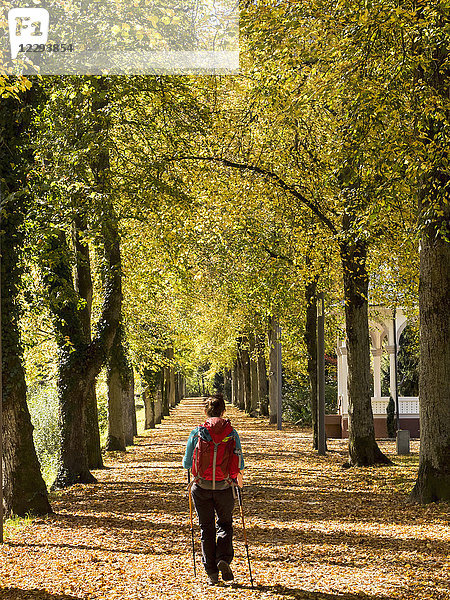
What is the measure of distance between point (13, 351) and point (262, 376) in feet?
97.4

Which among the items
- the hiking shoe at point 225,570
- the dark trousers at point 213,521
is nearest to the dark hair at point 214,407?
the dark trousers at point 213,521

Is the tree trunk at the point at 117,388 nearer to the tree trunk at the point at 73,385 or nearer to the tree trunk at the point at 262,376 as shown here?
the tree trunk at the point at 73,385

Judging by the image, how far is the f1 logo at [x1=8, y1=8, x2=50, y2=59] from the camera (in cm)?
1193

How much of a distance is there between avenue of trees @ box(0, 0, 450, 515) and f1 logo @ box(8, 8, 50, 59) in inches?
28.3

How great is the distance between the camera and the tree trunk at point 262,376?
39.8 m

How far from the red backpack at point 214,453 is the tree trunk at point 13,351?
522 cm

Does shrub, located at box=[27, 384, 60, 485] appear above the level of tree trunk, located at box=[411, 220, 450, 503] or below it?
below

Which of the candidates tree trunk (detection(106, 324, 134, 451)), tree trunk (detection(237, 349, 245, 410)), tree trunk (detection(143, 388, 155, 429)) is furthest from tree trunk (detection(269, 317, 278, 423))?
tree trunk (detection(237, 349, 245, 410))

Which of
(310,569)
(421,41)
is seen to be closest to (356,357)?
(421,41)

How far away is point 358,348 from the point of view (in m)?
17.5

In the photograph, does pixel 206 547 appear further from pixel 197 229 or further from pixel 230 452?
pixel 197 229

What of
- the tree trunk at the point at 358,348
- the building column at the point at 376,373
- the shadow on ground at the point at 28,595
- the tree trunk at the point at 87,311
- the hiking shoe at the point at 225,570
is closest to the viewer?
the shadow on ground at the point at 28,595

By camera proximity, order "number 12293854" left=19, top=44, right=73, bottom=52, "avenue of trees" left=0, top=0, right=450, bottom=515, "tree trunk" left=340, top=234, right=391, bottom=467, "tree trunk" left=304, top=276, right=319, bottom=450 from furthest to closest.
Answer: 1. "tree trunk" left=304, top=276, right=319, bottom=450
2. "tree trunk" left=340, top=234, right=391, bottom=467
3. "number 12293854" left=19, top=44, right=73, bottom=52
4. "avenue of trees" left=0, top=0, right=450, bottom=515

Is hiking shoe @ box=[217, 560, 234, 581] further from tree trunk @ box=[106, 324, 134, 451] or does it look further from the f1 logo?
tree trunk @ box=[106, 324, 134, 451]
